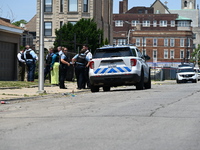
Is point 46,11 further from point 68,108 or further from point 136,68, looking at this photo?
point 68,108

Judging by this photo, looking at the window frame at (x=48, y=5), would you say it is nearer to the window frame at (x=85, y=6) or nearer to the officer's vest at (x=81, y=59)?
the window frame at (x=85, y=6)

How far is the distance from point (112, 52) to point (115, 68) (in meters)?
0.73

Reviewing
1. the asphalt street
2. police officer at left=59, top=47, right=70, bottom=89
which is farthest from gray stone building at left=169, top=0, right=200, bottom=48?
the asphalt street

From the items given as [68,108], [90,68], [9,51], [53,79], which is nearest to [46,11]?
[9,51]

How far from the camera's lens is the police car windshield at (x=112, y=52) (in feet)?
72.8

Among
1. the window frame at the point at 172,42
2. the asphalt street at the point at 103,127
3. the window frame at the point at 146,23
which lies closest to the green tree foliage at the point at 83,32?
the asphalt street at the point at 103,127

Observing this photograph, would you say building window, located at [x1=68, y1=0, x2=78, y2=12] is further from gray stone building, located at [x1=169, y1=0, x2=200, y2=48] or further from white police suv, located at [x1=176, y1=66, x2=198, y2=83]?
gray stone building, located at [x1=169, y1=0, x2=200, y2=48]

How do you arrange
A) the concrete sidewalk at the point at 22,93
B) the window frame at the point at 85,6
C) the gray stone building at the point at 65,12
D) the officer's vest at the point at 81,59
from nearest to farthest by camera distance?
the concrete sidewalk at the point at 22,93
the officer's vest at the point at 81,59
the window frame at the point at 85,6
the gray stone building at the point at 65,12

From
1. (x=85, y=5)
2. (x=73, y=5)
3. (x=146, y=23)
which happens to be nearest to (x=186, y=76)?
(x=85, y=5)

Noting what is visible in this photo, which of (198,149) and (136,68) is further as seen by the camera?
(136,68)

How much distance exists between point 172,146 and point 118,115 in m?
4.03

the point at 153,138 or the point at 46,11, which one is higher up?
the point at 46,11

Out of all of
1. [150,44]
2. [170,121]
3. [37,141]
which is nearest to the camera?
[37,141]

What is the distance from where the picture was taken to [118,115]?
37.6 ft
